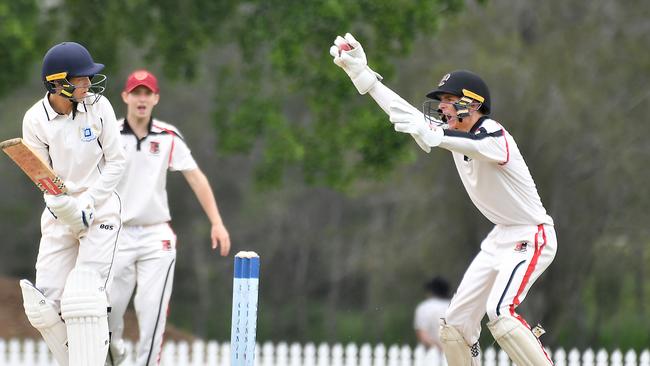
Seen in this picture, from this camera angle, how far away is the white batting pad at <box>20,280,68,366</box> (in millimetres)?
6961

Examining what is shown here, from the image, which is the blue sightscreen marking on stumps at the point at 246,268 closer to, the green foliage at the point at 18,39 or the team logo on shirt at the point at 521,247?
the team logo on shirt at the point at 521,247

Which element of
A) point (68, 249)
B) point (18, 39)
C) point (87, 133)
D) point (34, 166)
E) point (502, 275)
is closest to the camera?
point (34, 166)

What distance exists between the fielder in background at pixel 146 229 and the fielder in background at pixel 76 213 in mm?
1070

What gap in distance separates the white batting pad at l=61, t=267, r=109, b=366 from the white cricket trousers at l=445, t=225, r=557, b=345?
2.18 metres

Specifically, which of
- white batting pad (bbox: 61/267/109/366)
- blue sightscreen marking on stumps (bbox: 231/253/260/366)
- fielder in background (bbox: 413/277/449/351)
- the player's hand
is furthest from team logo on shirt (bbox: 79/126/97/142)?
fielder in background (bbox: 413/277/449/351)

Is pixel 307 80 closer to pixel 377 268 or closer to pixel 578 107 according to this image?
pixel 578 107

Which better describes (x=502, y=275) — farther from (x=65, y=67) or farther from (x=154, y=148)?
(x=65, y=67)

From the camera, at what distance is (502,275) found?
7.27 metres

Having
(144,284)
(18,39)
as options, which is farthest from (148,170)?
(18,39)

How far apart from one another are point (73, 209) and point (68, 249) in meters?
0.49

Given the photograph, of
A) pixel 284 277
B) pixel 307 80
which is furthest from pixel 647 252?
pixel 284 277

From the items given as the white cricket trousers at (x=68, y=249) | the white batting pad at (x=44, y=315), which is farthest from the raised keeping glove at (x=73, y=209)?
the white batting pad at (x=44, y=315)

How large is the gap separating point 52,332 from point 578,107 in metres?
15.5

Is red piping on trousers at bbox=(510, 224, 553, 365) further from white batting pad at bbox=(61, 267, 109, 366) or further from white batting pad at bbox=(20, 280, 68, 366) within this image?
white batting pad at bbox=(20, 280, 68, 366)
